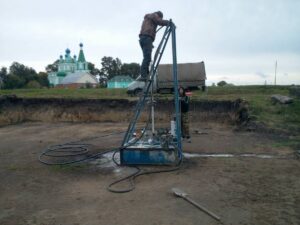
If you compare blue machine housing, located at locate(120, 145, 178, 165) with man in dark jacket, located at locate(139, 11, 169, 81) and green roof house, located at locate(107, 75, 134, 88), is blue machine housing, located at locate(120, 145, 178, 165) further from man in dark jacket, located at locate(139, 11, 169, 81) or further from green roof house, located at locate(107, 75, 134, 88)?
green roof house, located at locate(107, 75, 134, 88)

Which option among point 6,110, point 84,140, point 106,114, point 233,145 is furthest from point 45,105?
point 233,145

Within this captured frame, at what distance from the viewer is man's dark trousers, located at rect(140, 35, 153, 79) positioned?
861 cm

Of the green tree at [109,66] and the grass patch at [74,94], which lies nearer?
the grass patch at [74,94]

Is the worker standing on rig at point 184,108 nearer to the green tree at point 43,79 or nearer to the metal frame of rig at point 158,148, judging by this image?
the metal frame of rig at point 158,148

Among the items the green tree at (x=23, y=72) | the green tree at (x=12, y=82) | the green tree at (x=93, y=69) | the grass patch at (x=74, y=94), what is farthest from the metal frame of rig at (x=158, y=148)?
the green tree at (x=93, y=69)

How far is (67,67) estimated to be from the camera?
278 ft

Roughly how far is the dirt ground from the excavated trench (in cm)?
813

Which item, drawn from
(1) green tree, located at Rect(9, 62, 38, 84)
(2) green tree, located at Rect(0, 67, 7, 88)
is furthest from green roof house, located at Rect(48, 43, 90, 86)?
(2) green tree, located at Rect(0, 67, 7, 88)

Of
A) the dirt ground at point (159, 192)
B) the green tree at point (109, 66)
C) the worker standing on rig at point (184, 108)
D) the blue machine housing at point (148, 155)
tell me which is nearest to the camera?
the dirt ground at point (159, 192)

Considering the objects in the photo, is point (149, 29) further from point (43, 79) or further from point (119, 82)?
point (43, 79)

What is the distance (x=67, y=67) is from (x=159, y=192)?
8176 centimetres

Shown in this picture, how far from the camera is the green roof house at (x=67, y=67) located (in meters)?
80.0

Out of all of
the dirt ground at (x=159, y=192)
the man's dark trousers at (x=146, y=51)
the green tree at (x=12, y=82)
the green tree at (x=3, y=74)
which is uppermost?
the green tree at (x=3, y=74)

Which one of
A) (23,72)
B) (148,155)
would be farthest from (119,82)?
(148,155)
